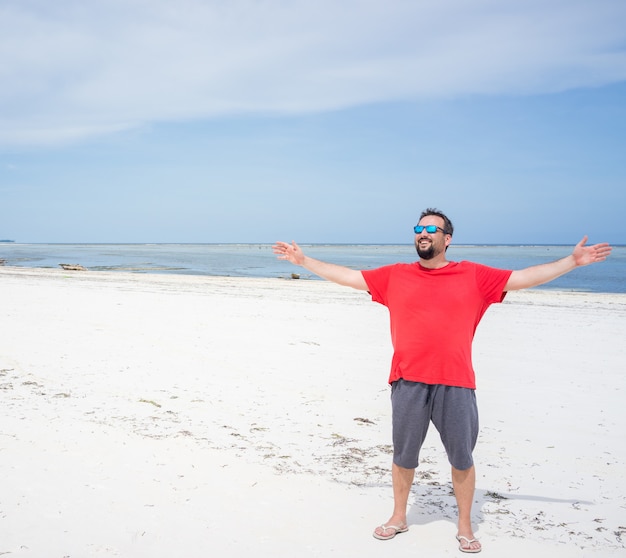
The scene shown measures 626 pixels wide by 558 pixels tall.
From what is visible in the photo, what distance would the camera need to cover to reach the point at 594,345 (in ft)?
32.6

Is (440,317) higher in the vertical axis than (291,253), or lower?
lower

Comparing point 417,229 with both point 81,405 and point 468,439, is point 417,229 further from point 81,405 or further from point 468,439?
point 81,405

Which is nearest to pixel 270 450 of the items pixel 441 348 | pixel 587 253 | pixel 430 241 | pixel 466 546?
pixel 466 546

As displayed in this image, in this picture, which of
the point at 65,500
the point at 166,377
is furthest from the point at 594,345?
the point at 65,500

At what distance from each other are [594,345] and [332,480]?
7.41m

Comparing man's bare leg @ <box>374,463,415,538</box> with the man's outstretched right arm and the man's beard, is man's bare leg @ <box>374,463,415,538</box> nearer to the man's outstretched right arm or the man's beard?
the man's outstretched right arm

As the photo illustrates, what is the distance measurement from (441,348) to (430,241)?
0.66 meters

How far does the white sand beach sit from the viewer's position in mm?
3467

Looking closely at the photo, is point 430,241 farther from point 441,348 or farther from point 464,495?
point 464,495

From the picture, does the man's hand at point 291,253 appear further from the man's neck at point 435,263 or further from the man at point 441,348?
the man's neck at point 435,263

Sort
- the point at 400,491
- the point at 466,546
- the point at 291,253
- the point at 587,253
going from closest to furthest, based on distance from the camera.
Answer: the point at 466,546 < the point at 587,253 < the point at 400,491 < the point at 291,253

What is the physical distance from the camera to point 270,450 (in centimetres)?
484

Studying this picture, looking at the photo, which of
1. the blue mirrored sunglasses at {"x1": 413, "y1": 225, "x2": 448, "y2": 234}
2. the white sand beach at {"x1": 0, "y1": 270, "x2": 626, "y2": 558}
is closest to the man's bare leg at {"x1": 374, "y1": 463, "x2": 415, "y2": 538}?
the white sand beach at {"x1": 0, "y1": 270, "x2": 626, "y2": 558}

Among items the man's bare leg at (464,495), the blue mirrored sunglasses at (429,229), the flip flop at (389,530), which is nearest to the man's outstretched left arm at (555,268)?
the blue mirrored sunglasses at (429,229)
